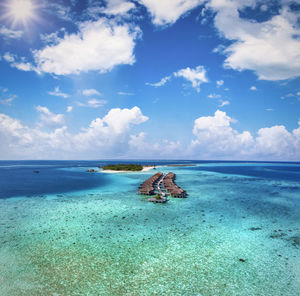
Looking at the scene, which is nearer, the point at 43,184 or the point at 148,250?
the point at 148,250

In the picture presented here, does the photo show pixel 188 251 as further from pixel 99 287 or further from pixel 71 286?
pixel 71 286

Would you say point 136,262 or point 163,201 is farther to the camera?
point 163,201

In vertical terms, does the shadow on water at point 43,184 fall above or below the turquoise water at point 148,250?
above

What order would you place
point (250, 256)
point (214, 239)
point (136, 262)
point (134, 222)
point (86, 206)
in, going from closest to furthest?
point (136, 262) → point (250, 256) → point (214, 239) → point (134, 222) → point (86, 206)

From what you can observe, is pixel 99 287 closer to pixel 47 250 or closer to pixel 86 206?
pixel 47 250

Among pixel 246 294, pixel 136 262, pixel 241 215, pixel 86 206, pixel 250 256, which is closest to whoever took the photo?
pixel 246 294

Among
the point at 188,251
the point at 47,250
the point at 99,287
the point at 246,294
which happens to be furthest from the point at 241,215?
the point at 47,250

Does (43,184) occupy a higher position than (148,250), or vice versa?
(43,184)

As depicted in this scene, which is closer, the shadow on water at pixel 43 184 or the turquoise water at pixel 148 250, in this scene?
the turquoise water at pixel 148 250

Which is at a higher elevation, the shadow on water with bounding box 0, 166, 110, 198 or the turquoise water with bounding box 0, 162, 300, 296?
the shadow on water with bounding box 0, 166, 110, 198

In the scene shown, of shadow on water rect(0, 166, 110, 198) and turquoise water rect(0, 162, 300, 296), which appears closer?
turquoise water rect(0, 162, 300, 296)
